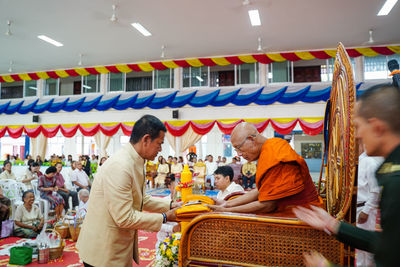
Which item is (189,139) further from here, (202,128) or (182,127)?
(202,128)

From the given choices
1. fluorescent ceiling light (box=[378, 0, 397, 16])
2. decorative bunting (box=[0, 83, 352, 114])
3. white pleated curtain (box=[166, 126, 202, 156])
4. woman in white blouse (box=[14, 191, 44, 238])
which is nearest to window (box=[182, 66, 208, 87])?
decorative bunting (box=[0, 83, 352, 114])

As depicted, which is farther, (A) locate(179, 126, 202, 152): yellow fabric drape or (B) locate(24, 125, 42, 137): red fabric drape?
(B) locate(24, 125, 42, 137): red fabric drape

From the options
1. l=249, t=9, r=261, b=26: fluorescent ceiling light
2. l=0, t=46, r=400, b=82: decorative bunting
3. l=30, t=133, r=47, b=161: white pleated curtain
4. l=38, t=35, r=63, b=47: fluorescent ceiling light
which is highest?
l=38, t=35, r=63, b=47: fluorescent ceiling light

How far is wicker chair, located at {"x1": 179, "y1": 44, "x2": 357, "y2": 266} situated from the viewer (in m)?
1.31

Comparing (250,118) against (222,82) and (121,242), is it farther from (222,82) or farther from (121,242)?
(121,242)

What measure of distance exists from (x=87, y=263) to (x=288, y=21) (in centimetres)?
880

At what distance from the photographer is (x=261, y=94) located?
36.8ft

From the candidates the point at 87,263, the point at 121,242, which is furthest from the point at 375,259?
the point at 87,263

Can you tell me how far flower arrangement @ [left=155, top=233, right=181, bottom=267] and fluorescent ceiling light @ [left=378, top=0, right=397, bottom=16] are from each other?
840 centimetres

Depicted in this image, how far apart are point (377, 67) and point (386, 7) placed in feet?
11.3

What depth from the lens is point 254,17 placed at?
838 cm

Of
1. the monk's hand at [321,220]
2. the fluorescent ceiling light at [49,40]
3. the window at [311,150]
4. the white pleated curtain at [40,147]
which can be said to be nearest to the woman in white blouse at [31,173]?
the fluorescent ceiling light at [49,40]

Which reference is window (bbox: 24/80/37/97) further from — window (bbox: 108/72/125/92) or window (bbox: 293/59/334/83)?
window (bbox: 293/59/334/83)

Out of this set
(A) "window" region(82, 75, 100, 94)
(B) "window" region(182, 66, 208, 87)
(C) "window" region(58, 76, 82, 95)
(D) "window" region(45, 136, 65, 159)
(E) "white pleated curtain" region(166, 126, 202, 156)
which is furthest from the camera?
(D) "window" region(45, 136, 65, 159)
